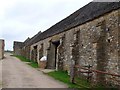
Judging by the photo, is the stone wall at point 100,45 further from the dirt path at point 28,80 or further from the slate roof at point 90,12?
the dirt path at point 28,80

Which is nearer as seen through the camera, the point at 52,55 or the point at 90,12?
the point at 90,12

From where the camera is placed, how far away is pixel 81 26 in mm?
18812

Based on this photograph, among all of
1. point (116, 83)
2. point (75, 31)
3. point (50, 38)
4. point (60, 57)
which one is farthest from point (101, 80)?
point (50, 38)

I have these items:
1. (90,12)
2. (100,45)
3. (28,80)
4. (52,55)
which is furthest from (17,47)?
(100,45)

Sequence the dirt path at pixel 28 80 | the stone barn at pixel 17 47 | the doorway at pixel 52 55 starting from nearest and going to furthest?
the dirt path at pixel 28 80
the doorway at pixel 52 55
the stone barn at pixel 17 47

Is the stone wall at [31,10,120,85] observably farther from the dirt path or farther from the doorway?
the doorway

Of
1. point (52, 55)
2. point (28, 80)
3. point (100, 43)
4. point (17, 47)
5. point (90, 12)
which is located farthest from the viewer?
point (17, 47)

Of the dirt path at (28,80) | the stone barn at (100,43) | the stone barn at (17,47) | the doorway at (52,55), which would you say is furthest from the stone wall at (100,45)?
the stone barn at (17,47)

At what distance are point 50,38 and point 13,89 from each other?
661 inches

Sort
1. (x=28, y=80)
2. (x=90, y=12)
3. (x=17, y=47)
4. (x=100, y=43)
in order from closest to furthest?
1. (x=100, y=43)
2. (x=28, y=80)
3. (x=90, y=12)
4. (x=17, y=47)

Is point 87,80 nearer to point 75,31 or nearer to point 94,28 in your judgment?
point 94,28

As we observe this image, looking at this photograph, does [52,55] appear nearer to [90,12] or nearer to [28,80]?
[90,12]

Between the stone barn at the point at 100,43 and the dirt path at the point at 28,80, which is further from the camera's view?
the dirt path at the point at 28,80

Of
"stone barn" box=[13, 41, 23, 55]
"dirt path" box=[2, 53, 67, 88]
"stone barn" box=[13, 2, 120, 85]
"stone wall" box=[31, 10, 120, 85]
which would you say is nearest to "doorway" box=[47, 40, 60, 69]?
"stone barn" box=[13, 2, 120, 85]
